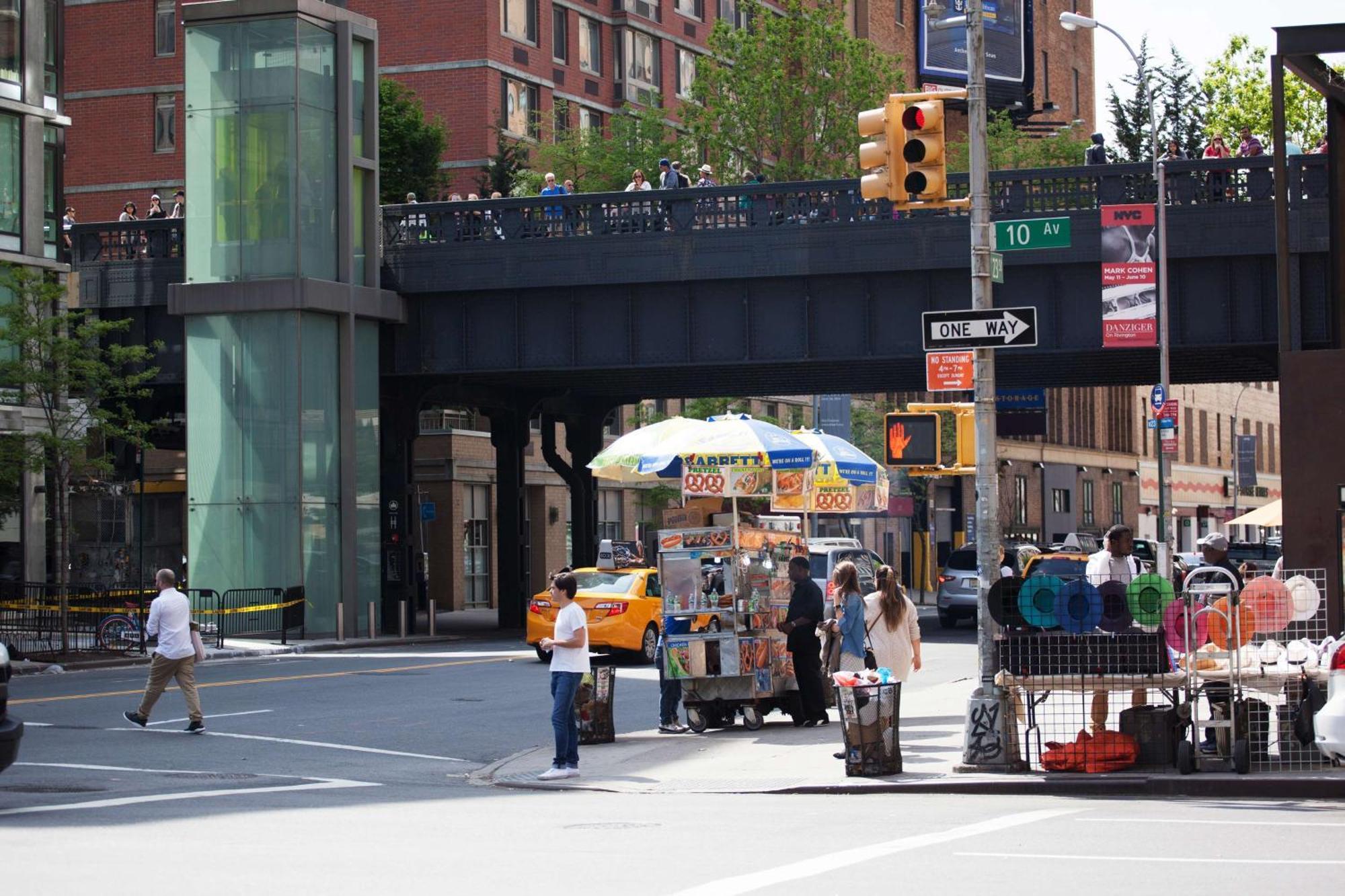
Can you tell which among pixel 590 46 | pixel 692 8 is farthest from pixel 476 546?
pixel 692 8

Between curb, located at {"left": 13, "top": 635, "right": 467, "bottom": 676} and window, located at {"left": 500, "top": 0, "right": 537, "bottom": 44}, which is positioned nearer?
curb, located at {"left": 13, "top": 635, "right": 467, "bottom": 676}

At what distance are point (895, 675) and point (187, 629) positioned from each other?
24.7ft

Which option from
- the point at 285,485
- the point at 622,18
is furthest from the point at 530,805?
the point at 622,18

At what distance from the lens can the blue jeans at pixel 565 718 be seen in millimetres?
15984

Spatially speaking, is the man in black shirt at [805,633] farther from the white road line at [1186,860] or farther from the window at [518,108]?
the window at [518,108]

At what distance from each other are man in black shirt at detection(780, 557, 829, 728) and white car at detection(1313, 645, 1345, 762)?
6872 millimetres

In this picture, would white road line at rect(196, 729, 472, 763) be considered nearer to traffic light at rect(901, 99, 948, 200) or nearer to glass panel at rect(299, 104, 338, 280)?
traffic light at rect(901, 99, 948, 200)

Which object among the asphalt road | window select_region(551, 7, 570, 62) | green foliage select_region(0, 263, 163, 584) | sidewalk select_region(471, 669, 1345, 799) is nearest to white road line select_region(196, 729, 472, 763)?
the asphalt road

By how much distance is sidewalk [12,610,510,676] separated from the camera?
99.3ft

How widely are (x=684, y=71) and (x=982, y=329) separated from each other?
5873 cm

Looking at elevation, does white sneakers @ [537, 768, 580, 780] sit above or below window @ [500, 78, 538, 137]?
below

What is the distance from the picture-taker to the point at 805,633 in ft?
63.9

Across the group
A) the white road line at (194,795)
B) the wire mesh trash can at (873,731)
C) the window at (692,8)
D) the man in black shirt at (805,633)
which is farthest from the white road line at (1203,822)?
the window at (692,8)

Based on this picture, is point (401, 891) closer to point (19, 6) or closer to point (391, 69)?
point (19, 6)
